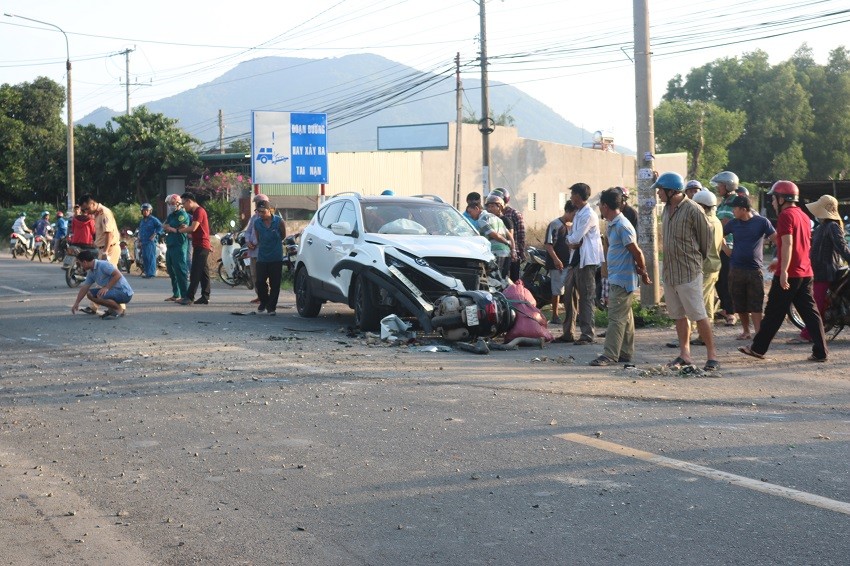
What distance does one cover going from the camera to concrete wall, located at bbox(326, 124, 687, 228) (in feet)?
166

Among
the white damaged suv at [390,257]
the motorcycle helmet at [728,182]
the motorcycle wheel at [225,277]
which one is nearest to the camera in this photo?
the white damaged suv at [390,257]

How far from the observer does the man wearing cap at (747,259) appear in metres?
12.2

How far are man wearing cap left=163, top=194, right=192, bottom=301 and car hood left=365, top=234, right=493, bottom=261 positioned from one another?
505 cm

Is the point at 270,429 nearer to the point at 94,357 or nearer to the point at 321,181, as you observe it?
the point at 94,357

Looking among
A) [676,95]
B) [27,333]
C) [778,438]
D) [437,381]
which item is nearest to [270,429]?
[437,381]

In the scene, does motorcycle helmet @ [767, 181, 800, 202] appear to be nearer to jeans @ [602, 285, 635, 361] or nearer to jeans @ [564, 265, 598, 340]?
jeans @ [602, 285, 635, 361]

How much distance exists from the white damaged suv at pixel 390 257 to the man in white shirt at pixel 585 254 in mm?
1130

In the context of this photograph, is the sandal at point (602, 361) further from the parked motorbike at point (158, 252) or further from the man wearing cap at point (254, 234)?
the parked motorbike at point (158, 252)

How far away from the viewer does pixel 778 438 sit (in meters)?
7.09

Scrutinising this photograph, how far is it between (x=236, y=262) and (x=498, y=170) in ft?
108

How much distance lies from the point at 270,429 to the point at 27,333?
24.7 ft

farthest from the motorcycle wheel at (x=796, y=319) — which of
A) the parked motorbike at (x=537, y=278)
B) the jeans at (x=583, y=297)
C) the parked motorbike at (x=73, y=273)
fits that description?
the parked motorbike at (x=73, y=273)

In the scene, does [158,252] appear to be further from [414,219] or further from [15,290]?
[414,219]

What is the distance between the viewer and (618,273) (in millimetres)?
10820
